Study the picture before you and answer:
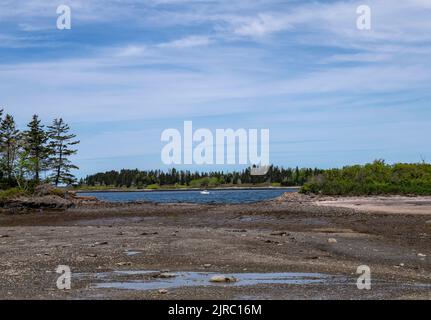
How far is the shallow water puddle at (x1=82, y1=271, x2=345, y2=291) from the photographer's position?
1245 centimetres

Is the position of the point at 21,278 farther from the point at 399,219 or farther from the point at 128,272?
the point at 399,219

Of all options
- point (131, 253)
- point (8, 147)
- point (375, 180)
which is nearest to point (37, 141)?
point (8, 147)

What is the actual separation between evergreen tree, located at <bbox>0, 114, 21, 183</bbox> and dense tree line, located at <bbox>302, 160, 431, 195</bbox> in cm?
4021

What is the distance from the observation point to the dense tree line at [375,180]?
227ft

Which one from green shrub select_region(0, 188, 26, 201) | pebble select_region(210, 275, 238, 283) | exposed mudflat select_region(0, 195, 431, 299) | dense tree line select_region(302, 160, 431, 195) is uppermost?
dense tree line select_region(302, 160, 431, 195)

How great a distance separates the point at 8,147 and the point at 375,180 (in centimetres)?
5055

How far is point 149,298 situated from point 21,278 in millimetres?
4176

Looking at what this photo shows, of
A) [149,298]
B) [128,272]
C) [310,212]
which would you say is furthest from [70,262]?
[310,212]

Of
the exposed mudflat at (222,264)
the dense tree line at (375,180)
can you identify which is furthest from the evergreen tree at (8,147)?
the exposed mudflat at (222,264)

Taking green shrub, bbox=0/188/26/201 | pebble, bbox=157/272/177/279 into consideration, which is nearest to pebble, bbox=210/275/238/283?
pebble, bbox=157/272/177/279

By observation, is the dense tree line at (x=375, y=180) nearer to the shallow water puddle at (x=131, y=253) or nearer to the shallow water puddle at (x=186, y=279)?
the shallow water puddle at (x=131, y=253)

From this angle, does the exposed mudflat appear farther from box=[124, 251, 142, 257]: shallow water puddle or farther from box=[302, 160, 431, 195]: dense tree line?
box=[302, 160, 431, 195]: dense tree line

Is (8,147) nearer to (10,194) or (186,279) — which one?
(10,194)

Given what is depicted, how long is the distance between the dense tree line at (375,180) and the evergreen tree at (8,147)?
40.2 meters
